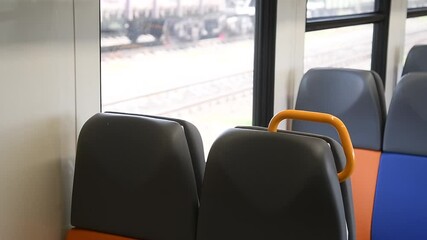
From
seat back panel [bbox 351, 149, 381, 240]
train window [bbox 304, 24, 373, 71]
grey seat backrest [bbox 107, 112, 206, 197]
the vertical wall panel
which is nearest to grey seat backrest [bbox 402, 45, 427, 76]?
train window [bbox 304, 24, 373, 71]

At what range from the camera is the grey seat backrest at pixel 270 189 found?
1471 millimetres

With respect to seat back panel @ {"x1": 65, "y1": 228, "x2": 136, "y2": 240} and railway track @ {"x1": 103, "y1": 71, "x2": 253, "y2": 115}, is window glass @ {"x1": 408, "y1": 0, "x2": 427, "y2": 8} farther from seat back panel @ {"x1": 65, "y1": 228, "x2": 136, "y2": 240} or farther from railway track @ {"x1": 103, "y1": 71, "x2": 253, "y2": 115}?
seat back panel @ {"x1": 65, "y1": 228, "x2": 136, "y2": 240}

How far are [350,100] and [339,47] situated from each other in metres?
1.10

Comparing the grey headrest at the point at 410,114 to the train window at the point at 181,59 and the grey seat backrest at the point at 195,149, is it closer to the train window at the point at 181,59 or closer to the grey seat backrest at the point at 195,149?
the train window at the point at 181,59

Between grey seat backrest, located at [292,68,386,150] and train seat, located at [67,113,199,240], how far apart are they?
3.63 ft

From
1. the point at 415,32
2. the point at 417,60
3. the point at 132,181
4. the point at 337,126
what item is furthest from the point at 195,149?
the point at 415,32

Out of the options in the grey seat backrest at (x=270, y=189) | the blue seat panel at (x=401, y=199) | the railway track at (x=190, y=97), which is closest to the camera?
the grey seat backrest at (x=270, y=189)

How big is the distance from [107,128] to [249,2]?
3.89 ft

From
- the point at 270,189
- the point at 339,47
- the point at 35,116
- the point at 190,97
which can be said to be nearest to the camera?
the point at 270,189

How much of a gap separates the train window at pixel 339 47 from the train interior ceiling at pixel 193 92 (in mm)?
14

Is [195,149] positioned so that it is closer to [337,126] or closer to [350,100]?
[337,126]

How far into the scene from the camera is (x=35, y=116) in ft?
5.71

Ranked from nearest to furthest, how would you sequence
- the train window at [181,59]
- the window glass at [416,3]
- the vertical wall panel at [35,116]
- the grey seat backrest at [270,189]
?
the grey seat backrest at [270,189] < the vertical wall panel at [35,116] < the train window at [181,59] < the window glass at [416,3]


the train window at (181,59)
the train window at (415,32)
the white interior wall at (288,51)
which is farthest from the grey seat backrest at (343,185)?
the train window at (415,32)
